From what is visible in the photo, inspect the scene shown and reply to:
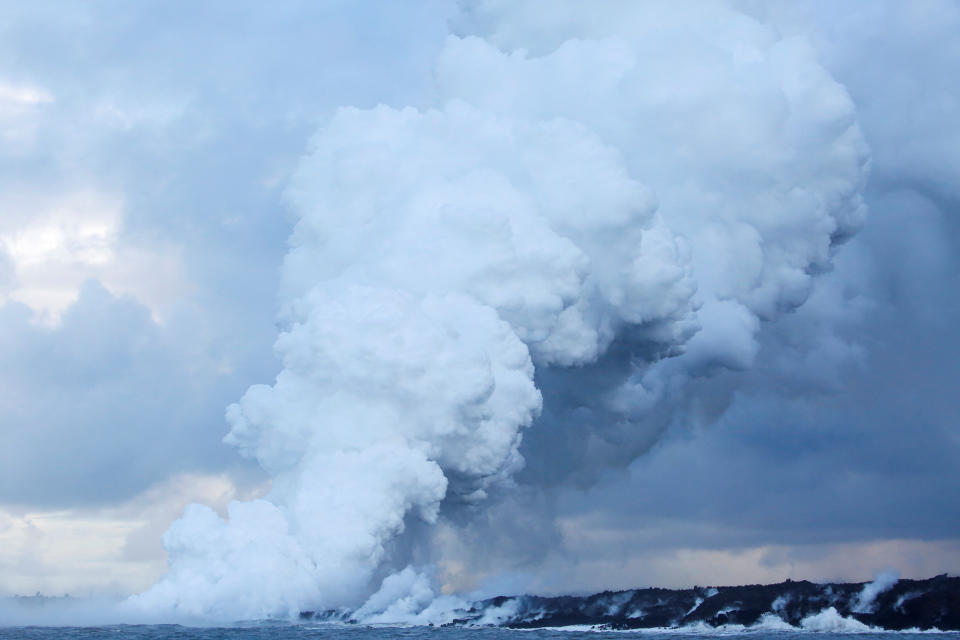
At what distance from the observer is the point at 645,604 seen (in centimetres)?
14050

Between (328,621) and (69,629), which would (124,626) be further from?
(328,621)

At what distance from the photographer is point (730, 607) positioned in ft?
425

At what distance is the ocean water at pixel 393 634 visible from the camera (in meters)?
103

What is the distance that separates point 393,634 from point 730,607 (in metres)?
42.9

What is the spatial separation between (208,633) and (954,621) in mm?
72670

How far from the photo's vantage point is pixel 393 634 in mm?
106000

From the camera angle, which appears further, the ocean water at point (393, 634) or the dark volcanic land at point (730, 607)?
the dark volcanic land at point (730, 607)

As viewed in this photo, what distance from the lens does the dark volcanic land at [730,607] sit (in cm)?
11944

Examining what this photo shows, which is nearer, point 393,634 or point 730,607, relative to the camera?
point 393,634

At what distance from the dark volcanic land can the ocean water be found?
662cm

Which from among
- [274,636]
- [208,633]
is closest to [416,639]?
[274,636]

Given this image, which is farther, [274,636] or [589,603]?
[589,603]

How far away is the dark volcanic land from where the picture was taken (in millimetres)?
119438

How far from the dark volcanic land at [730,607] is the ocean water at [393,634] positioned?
662 centimetres
